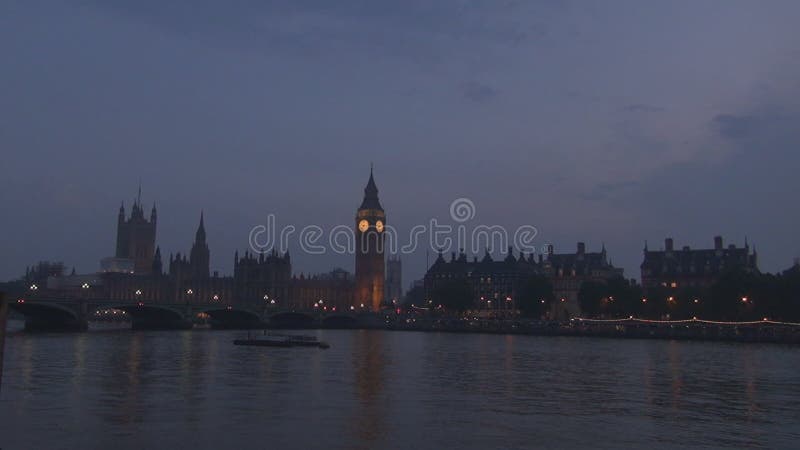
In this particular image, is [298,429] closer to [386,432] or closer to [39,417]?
[386,432]

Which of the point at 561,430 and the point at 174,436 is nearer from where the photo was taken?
the point at 174,436

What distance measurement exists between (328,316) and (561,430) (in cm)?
15645

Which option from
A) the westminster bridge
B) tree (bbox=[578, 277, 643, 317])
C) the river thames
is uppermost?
tree (bbox=[578, 277, 643, 317])

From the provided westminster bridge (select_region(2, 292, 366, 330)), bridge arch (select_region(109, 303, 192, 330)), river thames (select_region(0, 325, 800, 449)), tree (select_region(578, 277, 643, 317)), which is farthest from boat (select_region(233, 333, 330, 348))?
tree (select_region(578, 277, 643, 317))

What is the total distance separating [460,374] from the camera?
202ft

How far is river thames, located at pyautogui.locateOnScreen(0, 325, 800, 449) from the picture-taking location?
105 feet

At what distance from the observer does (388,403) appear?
4306 cm

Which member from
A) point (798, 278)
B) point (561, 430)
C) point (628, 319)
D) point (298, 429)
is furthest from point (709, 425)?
point (628, 319)

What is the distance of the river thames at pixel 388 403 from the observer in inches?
1265

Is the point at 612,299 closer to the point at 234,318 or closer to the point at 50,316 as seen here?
the point at 234,318

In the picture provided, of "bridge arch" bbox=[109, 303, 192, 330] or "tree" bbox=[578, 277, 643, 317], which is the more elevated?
"tree" bbox=[578, 277, 643, 317]

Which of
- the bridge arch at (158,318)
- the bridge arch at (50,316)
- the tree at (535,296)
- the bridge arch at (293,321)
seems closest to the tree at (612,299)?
the tree at (535,296)

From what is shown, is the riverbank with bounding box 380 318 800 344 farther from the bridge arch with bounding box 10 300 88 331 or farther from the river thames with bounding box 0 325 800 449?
the bridge arch with bounding box 10 300 88 331

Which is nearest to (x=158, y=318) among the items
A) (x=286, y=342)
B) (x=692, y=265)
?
(x=286, y=342)
